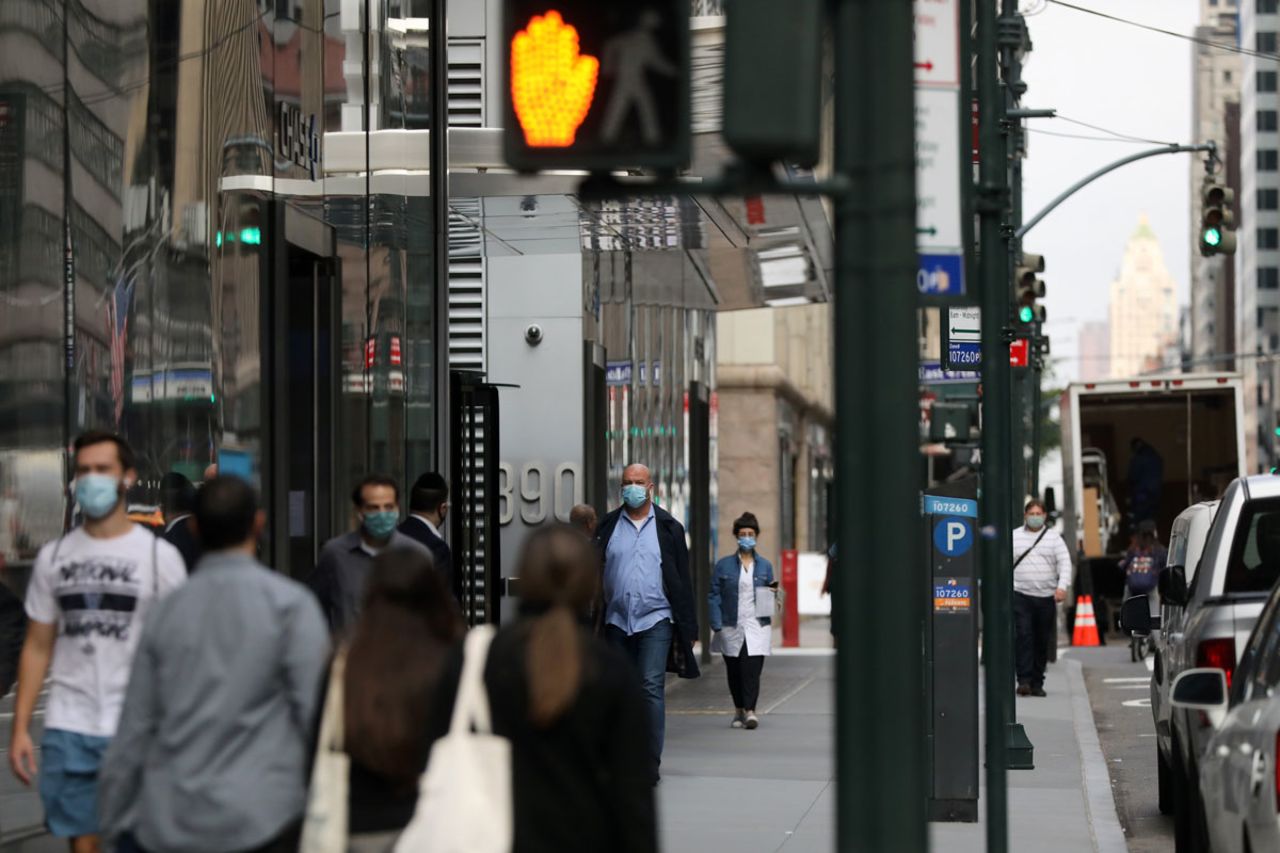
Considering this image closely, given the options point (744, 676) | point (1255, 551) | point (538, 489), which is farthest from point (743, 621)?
point (1255, 551)

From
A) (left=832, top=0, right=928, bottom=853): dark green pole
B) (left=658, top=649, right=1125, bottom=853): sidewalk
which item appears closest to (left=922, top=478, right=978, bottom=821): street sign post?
(left=658, top=649, right=1125, bottom=853): sidewalk

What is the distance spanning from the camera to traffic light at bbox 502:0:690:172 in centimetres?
519

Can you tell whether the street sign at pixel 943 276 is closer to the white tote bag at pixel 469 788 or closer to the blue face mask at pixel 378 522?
the white tote bag at pixel 469 788

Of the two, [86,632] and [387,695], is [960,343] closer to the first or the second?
[86,632]

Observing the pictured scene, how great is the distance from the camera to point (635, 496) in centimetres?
1366

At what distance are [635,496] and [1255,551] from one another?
12.9ft

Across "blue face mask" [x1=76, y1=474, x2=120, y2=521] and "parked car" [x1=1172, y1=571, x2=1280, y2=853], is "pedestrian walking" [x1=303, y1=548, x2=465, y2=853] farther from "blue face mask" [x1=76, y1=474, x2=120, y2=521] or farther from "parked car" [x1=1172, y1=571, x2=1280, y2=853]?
"parked car" [x1=1172, y1=571, x2=1280, y2=853]

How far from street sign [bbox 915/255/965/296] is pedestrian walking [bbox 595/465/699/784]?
6.48 meters

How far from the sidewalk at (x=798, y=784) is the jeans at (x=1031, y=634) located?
1.10 ft

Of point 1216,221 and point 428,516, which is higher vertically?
point 1216,221

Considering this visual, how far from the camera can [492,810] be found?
5070 millimetres

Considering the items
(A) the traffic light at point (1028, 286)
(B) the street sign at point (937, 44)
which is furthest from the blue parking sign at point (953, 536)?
(A) the traffic light at point (1028, 286)

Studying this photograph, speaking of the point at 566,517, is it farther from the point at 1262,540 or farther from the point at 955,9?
the point at 955,9

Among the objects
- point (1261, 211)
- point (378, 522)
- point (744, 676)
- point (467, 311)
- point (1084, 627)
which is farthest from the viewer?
point (1261, 211)
